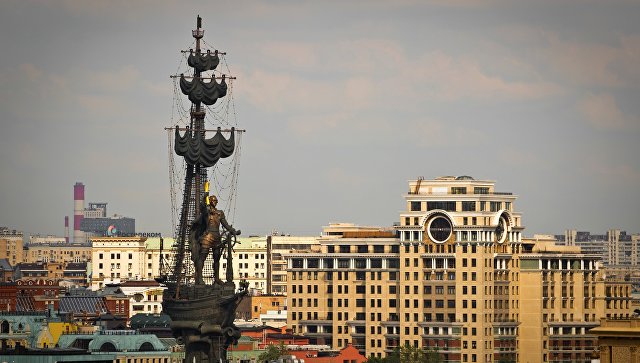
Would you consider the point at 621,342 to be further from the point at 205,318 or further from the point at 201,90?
the point at 201,90

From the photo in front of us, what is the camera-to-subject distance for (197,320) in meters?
187

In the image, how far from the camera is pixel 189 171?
19275cm

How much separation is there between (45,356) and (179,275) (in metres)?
13.5

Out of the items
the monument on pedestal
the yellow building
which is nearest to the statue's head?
the monument on pedestal

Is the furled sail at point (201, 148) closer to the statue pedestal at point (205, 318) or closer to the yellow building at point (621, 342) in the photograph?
the statue pedestal at point (205, 318)

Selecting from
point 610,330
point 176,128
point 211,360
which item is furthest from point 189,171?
point 610,330

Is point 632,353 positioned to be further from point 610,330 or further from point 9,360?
point 9,360

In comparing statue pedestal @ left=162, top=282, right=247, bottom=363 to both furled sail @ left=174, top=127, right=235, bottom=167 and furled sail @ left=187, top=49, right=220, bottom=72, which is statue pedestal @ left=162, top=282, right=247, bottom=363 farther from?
furled sail @ left=187, top=49, right=220, bottom=72

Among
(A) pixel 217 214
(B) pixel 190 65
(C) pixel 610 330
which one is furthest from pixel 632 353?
(B) pixel 190 65

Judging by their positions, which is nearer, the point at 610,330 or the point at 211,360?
the point at 610,330

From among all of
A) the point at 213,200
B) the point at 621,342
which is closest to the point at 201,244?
the point at 213,200

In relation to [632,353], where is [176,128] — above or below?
above

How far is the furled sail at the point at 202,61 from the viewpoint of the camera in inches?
7652

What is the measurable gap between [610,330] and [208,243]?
5879 centimetres
